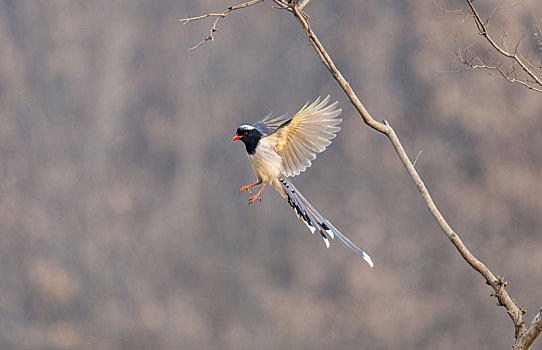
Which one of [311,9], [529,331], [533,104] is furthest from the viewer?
[311,9]

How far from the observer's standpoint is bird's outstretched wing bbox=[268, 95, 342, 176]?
1240 millimetres

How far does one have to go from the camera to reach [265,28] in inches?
100

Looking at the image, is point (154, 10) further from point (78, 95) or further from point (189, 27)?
point (78, 95)

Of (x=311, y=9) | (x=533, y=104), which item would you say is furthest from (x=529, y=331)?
(x=311, y=9)

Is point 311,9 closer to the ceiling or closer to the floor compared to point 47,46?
closer to the floor

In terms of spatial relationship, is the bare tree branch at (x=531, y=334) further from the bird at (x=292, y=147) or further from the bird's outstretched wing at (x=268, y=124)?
the bird's outstretched wing at (x=268, y=124)

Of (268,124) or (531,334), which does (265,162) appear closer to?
(268,124)

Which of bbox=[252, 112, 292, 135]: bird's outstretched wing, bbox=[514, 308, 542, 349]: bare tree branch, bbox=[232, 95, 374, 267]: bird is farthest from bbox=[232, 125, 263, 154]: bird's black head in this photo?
bbox=[514, 308, 542, 349]: bare tree branch

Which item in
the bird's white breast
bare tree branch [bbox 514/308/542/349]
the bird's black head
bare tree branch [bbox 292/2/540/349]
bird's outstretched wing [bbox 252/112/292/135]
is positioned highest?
bird's outstretched wing [bbox 252/112/292/135]

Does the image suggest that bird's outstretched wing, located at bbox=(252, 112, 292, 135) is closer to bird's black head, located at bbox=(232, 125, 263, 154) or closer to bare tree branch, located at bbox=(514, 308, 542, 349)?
bird's black head, located at bbox=(232, 125, 263, 154)

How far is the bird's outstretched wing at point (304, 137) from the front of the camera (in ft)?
4.07

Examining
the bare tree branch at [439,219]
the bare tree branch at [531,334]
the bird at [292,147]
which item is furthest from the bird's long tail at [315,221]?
the bare tree branch at [531,334]

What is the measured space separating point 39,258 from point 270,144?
1718 mm

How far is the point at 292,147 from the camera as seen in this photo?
1278 mm
